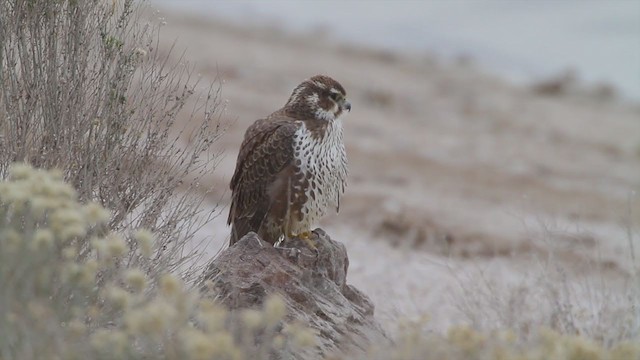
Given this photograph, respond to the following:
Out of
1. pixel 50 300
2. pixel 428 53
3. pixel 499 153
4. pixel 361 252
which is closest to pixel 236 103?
pixel 499 153

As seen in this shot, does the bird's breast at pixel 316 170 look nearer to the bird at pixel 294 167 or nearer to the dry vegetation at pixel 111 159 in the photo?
the bird at pixel 294 167

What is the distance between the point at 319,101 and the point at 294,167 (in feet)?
1.38

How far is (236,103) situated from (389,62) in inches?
248

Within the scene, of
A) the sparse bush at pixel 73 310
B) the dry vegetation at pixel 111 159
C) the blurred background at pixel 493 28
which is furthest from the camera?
the blurred background at pixel 493 28

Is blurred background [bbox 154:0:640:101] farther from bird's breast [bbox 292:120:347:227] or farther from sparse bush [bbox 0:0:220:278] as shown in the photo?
sparse bush [bbox 0:0:220:278]

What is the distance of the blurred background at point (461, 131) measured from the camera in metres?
8.39

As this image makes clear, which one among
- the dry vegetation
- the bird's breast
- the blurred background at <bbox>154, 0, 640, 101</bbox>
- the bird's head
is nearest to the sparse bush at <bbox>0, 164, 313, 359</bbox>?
the dry vegetation

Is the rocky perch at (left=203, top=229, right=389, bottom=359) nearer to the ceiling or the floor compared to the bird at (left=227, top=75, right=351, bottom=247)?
nearer to the floor

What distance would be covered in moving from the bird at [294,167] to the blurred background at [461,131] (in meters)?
0.48

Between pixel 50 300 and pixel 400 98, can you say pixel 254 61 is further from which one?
pixel 50 300

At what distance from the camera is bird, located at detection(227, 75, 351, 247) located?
19.9ft

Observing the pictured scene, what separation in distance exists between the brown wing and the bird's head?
10cm

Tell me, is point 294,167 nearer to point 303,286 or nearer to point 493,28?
point 303,286

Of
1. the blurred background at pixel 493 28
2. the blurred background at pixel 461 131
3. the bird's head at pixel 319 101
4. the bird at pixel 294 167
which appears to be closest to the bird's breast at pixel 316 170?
the bird at pixel 294 167
